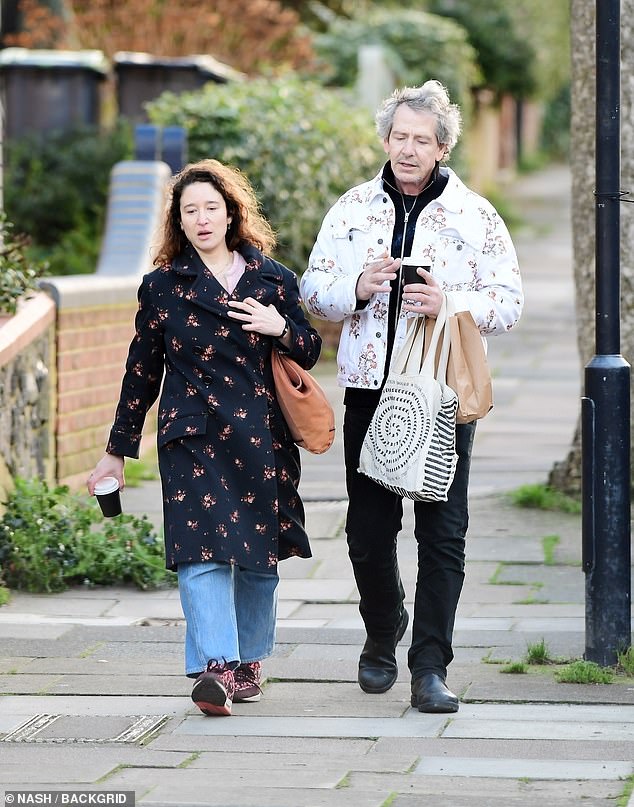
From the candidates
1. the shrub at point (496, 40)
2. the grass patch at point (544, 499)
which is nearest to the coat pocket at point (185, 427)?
the grass patch at point (544, 499)

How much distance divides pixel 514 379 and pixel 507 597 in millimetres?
6729

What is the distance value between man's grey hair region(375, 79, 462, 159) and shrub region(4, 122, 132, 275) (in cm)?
873

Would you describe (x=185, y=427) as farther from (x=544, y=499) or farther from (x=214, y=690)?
(x=544, y=499)

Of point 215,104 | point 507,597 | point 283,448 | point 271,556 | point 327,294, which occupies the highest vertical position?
point 215,104

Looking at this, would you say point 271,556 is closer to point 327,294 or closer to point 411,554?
point 327,294

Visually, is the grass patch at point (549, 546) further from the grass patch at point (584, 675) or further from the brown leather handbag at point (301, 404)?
the brown leather handbag at point (301, 404)

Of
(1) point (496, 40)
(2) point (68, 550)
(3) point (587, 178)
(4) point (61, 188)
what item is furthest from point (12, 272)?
(1) point (496, 40)

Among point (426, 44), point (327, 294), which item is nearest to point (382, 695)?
point (327, 294)

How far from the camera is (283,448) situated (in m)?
5.13

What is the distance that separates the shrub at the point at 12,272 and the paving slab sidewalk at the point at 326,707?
67.3 inches

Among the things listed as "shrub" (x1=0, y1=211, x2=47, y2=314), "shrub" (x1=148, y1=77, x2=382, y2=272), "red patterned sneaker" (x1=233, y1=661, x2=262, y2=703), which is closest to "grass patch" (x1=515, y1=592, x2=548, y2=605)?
"red patterned sneaker" (x1=233, y1=661, x2=262, y2=703)

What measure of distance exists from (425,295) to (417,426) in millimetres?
380

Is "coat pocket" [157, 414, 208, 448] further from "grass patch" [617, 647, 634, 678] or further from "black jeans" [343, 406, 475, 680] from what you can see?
"grass patch" [617, 647, 634, 678]

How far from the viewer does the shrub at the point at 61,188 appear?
13852 mm
